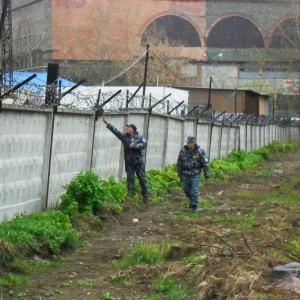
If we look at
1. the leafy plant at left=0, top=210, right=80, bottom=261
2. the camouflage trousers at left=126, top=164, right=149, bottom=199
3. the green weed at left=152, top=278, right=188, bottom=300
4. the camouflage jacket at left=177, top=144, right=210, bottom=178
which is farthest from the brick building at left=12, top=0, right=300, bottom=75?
the green weed at left=152, top=278, right=188, bottom=300

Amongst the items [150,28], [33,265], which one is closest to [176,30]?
[150,28]

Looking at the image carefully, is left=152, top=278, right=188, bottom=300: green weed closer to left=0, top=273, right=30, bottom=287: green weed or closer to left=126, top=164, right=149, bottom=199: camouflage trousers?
left=0, top=273, right=30, bottom=287: green weed

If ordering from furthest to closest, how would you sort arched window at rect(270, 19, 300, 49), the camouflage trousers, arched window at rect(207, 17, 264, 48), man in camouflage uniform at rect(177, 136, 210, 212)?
arched window at rect(207, 17, 264, 48) < arched window at rect(270, 19, 300, 49) < the camouflage trousers < man in camouflage uniform at rect(177, 136, 210, 212)

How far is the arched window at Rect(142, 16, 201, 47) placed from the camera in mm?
67812

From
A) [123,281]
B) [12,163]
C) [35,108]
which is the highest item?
[35,108]

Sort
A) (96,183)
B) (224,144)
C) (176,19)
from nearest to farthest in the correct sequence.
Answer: (96,183), (224,144), (176,19)

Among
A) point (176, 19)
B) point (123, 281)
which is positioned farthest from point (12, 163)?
point (176, 19)

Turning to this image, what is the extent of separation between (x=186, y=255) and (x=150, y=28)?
57.5m

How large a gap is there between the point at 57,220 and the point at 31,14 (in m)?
51.1

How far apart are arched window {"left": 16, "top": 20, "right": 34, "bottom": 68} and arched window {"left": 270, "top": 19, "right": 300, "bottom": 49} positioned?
20.0 meters

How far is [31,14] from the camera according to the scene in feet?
206

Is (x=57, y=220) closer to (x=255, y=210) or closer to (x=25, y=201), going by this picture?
(x=25, y=201)

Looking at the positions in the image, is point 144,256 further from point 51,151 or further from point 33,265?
point 51,151

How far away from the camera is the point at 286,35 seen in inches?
2736
